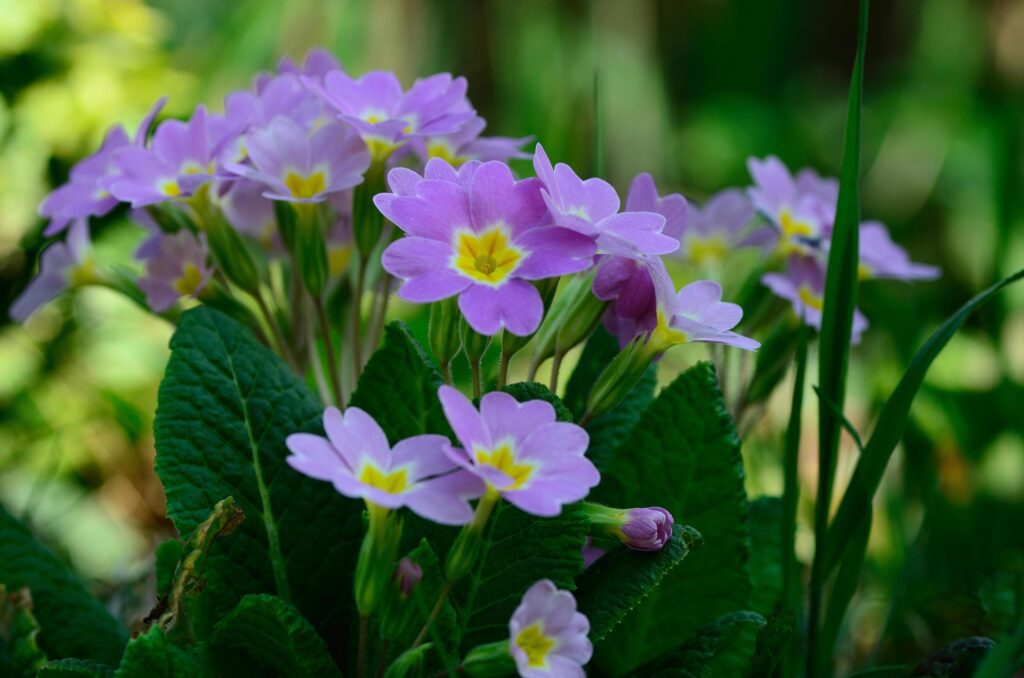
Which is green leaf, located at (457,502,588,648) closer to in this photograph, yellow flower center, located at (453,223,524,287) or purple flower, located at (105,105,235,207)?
yellow flower center, located at (453,223,524,287)

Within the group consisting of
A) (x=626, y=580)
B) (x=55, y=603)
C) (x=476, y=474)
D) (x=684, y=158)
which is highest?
(x=476, y=474)

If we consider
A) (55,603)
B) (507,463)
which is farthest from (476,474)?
(55,603)

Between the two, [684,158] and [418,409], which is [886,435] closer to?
[418,409]

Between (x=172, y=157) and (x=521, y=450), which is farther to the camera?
(x=172, y=157)

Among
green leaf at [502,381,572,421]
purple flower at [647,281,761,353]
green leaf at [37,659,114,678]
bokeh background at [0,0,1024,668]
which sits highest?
purple flower at [647,281,761,353]

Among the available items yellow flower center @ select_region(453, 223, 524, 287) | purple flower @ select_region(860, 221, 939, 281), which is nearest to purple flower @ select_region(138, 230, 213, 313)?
yellow flower center @ select_region(453, 223, 524, 287)

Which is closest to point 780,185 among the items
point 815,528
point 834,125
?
point 815,528
